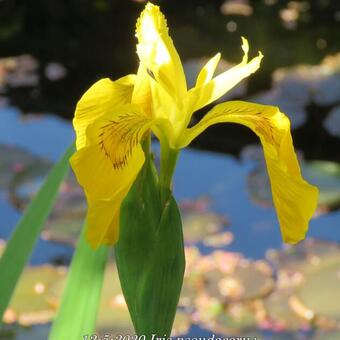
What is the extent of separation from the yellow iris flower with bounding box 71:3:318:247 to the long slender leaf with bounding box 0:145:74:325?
0.63 ft

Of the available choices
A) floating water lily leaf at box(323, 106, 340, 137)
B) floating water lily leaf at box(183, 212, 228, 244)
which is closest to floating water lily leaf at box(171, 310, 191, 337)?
floating water lily leaf at box(183, 212, 228, 244)

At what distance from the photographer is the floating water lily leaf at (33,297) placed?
4.33 ft

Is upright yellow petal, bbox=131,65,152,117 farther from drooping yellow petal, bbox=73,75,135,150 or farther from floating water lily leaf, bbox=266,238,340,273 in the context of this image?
floating water lily leaf, bbox=266,238,340,273

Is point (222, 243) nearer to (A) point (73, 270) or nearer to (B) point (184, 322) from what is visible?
(B) point (184, 322)

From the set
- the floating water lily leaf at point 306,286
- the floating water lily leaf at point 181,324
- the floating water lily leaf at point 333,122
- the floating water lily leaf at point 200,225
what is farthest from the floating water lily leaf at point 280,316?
the floating water lily leaf at point 333,122

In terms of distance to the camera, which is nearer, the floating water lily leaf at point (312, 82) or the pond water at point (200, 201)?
the pond water at point (200, 201)

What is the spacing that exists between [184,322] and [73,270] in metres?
0.72

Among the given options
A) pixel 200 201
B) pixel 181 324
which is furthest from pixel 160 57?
pixel 200 201

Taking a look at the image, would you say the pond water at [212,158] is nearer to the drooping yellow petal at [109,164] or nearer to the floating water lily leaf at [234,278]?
the floating water lily leaf at [234,278]

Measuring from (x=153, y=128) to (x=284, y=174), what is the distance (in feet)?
0.27

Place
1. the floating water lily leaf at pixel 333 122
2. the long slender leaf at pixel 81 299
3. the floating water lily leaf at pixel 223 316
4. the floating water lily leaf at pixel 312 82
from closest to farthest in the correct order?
1. the long slender leaf at pixel 81 299
2. the floating water lily leaf at pixel 223 316
3. the floating water lily leaf at pixel 333 122
4. the floating water lily leaf at pixel 312 82

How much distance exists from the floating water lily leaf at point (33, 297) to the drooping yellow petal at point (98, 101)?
920mm

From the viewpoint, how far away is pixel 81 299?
595 mm

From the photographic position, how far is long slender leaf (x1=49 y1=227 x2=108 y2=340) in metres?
0.58
